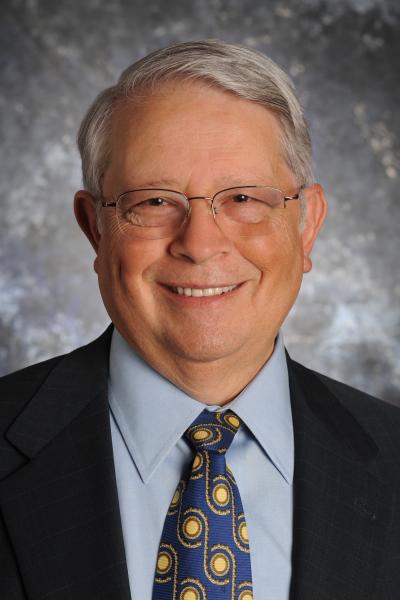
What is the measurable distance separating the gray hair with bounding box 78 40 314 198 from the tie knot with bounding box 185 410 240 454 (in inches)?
29.2

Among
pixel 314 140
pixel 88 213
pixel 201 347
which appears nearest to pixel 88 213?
pixel 88 213

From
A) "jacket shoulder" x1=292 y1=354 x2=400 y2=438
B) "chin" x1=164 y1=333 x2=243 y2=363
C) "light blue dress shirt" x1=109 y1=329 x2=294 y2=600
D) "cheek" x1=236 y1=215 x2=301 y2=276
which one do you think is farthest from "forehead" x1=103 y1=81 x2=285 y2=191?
"jacket shoulder" x1=292 y1=354 x2=400 y2=438

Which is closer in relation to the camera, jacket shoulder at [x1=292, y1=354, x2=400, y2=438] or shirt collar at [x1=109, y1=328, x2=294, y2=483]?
shirt collar at [x1=109, y1=328, x2=294, y2=483]

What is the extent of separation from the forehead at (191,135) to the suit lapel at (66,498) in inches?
25.7

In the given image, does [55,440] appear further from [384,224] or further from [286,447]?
[384,224]

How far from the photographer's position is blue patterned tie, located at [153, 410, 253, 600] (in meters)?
2.67

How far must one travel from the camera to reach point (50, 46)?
548 centimetres

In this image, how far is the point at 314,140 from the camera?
220 inches

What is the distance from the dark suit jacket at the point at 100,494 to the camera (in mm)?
2670

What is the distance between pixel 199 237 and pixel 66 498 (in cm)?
78

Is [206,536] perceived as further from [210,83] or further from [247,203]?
[210,83]

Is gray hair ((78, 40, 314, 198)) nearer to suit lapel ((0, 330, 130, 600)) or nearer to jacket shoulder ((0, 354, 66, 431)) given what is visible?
jacket shoulder ((0, 354, 66, 431))

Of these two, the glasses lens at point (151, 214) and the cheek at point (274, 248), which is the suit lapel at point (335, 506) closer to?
the cheek at point (274, 248)

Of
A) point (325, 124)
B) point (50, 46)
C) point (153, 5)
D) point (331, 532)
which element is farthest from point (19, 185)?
point (331, 532)
